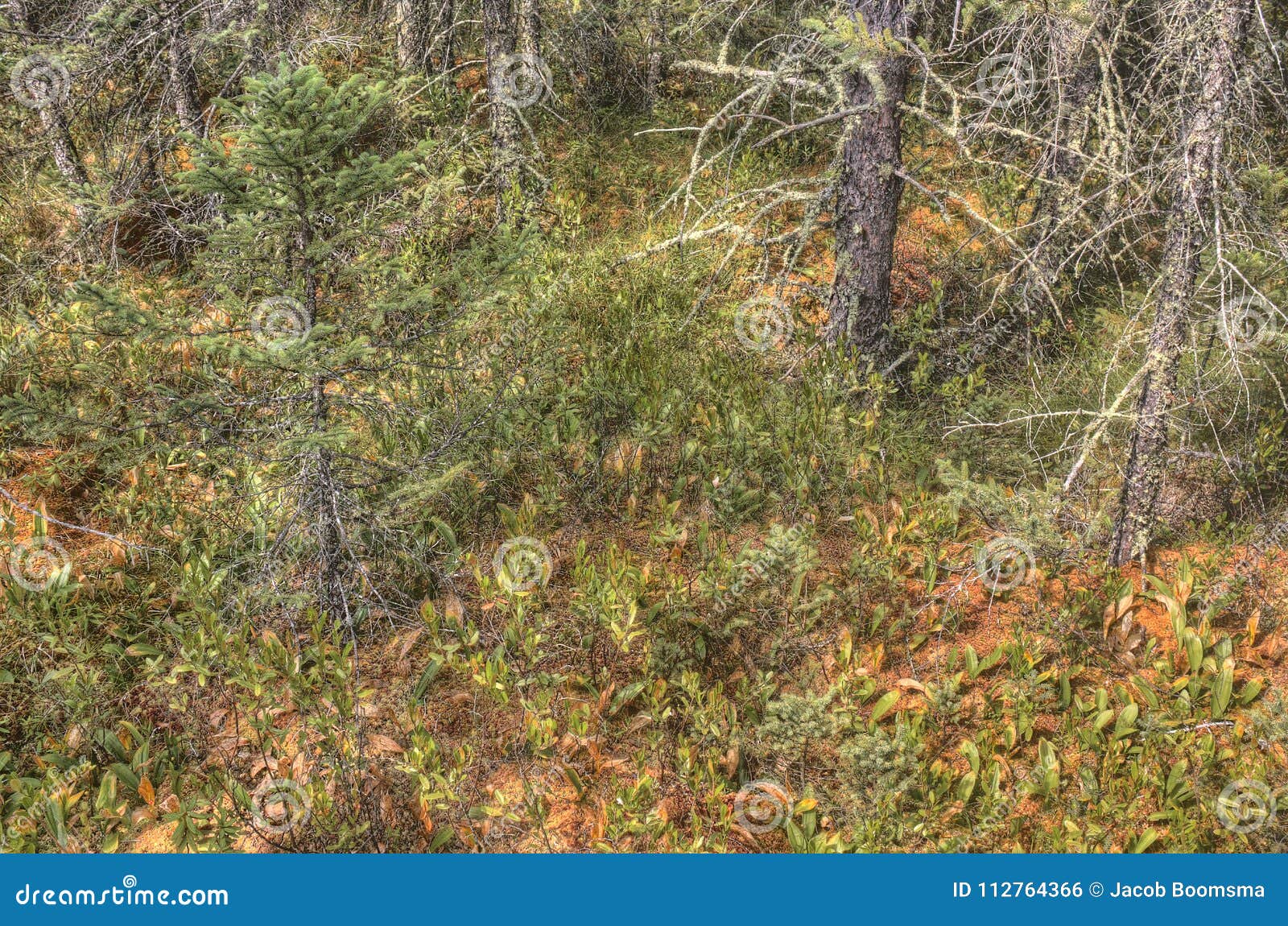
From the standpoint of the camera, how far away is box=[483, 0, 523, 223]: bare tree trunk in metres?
9.01

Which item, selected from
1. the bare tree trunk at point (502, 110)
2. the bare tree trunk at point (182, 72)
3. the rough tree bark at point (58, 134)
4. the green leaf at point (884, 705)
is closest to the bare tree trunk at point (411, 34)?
the bare tree trunk at point (502, 110)

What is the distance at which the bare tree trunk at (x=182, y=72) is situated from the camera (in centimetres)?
727

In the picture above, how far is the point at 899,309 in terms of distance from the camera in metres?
9.58

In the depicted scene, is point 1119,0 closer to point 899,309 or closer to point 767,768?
point 899,309

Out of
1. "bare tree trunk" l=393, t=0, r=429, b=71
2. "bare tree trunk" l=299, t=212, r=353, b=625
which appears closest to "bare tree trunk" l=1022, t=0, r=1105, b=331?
"bare tree trunk" l=299, t=212, r=353, b=625

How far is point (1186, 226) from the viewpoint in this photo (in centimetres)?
529

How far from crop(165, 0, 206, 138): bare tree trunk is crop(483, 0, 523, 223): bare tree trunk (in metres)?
2.72

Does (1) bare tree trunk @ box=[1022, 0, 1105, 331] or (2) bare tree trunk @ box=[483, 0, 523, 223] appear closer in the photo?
(1) bare tree trunk @ box=[1022, 0, 1105, 331]

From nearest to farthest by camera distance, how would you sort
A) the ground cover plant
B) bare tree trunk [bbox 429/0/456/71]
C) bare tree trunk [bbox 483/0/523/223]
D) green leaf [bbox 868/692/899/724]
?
the ground cover plant, green leaf [bbox 868/692/899/724], bare tree trunk [bbox 483/0/523/223], bare tree trunk [bbox 429/0/456/71]

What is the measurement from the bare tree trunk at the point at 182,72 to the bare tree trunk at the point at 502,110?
2.72 meters

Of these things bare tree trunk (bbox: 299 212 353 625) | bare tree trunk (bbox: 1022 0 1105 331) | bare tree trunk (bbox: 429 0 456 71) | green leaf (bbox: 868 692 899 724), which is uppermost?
bare tree trunk (bbox: 429 0 456 71)

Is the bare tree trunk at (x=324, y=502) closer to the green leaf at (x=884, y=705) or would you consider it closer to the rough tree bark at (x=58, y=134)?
the green leaf at (x=884, y=705)

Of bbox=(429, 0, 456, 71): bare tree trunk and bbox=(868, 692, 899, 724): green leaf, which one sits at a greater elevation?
bbox=(429, 0, 456, 71): bare tree trunk

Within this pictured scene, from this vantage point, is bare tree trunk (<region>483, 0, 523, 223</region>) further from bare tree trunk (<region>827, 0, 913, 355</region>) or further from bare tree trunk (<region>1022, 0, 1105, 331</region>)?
bare tree trunk (<region>1022, 0, 1105, 331</region>)
